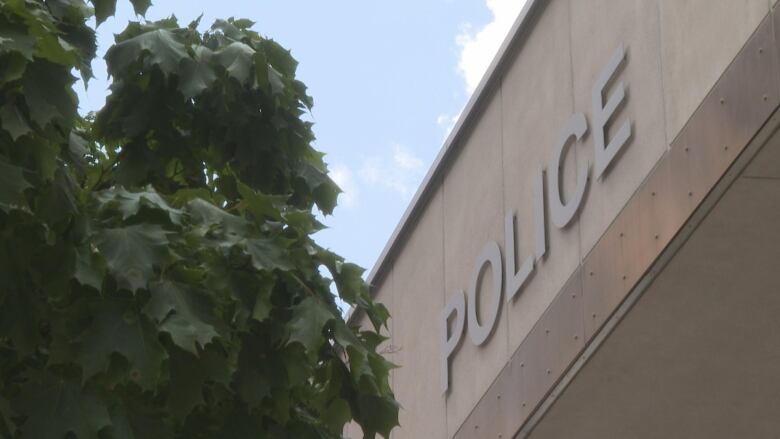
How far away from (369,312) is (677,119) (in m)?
4.37

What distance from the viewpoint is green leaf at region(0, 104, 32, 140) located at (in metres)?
5.32

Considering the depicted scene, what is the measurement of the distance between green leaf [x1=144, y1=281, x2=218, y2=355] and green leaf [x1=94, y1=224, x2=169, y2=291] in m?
0.07

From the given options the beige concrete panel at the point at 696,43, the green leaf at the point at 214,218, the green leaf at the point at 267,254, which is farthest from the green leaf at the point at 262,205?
Result: the beige concrete panel at the point at 696,43

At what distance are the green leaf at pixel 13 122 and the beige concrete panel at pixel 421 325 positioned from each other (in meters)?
10.3

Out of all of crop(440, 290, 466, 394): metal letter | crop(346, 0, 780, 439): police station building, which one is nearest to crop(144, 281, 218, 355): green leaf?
crop(346, 0, 780, 439): police station building

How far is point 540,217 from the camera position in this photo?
41.9 feet

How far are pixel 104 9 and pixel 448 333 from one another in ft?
30.9

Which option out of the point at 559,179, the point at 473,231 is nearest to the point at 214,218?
the point at 559,179

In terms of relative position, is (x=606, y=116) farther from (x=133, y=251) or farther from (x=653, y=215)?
(x=133, y=251)

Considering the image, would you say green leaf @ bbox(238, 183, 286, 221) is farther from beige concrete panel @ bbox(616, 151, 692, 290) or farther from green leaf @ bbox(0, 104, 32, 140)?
beige concrete panel @ bbox(616, 151, 692, 290)

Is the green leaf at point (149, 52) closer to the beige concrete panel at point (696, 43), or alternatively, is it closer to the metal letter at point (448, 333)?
the beige concrete panel at point (696, 43)

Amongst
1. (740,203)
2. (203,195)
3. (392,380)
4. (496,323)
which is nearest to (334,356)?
(203,195)

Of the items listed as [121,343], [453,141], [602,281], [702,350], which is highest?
[453,141]

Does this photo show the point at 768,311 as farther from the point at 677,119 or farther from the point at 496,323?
the point at 496,323
